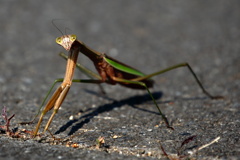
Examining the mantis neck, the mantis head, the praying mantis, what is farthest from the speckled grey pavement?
the mantis head

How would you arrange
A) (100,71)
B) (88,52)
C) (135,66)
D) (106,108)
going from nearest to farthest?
(88,52) < (100,71) < (106,108) < (135,66)

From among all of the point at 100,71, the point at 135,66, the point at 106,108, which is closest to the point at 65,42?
the point at 100,71

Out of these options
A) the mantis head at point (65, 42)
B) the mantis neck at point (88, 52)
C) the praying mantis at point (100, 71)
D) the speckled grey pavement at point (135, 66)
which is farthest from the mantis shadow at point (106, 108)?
the mantis head at point (65, 42)

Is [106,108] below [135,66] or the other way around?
below

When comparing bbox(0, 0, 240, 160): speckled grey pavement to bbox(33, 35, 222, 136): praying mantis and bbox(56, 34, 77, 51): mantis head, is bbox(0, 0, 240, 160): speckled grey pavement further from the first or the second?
bbox(56, 34, 77, 51): mantis head

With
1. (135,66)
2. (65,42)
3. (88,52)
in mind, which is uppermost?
(135,66)

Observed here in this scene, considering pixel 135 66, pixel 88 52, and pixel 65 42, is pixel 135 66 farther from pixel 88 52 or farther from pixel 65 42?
pixel 65 42

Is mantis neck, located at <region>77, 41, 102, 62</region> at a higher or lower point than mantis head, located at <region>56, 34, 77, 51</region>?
higher

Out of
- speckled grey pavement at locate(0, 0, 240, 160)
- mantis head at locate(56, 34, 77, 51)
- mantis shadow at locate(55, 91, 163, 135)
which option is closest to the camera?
speckled grey pavement at locate(0, 0, 240, 160)
